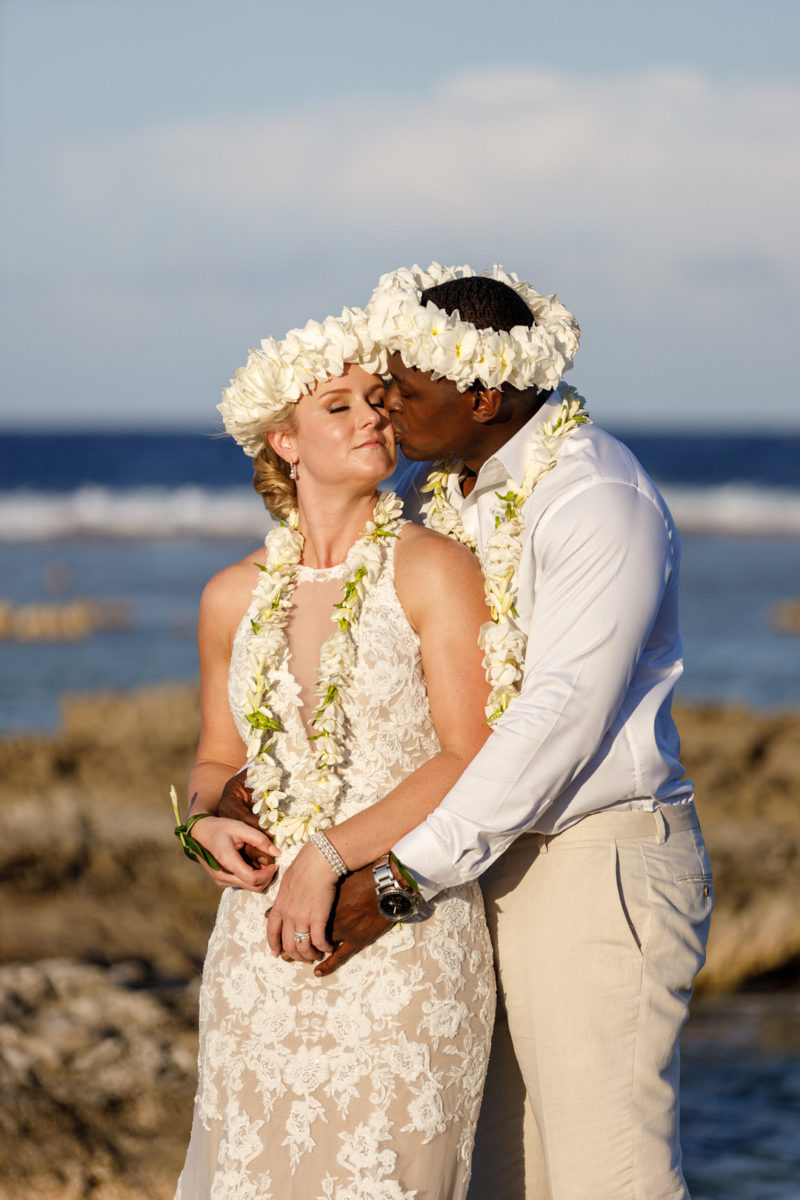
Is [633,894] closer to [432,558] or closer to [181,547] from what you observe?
[432,558]

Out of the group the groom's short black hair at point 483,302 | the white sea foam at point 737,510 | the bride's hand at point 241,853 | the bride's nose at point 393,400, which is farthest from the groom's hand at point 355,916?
the white sea foam at point 737,510

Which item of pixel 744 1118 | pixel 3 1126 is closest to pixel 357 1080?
pixel 3 1126

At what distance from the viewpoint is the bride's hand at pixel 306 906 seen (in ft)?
9.04

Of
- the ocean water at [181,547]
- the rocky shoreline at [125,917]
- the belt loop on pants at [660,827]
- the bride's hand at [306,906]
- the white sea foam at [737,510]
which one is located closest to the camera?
the bride's hand at [306,906]

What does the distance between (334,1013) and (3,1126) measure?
2.26 metres

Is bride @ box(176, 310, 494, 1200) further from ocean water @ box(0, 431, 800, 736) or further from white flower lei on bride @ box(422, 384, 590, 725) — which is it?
ocean water @ box(0, 431, 800, 736)

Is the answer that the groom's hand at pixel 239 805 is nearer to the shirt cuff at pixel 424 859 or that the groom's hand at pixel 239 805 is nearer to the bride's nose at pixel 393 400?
the shirt cuff at pixel 424 859

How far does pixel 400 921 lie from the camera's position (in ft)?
9.11

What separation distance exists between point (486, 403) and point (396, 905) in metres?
1.08

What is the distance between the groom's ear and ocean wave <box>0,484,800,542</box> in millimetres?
29284

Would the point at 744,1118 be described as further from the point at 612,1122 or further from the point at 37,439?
the point at 37,439

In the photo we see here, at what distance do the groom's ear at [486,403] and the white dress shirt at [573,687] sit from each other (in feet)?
0.67

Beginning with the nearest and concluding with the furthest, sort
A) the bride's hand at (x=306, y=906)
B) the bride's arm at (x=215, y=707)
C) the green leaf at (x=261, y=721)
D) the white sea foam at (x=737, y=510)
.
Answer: the bride's hand at (x=306, y=906) → the green leaf at (x=261, y=721) → the bride's arm at (x=215, y=707) → the white sea foam at (x=737, y=510)

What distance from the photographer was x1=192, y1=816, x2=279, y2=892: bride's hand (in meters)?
2.92
